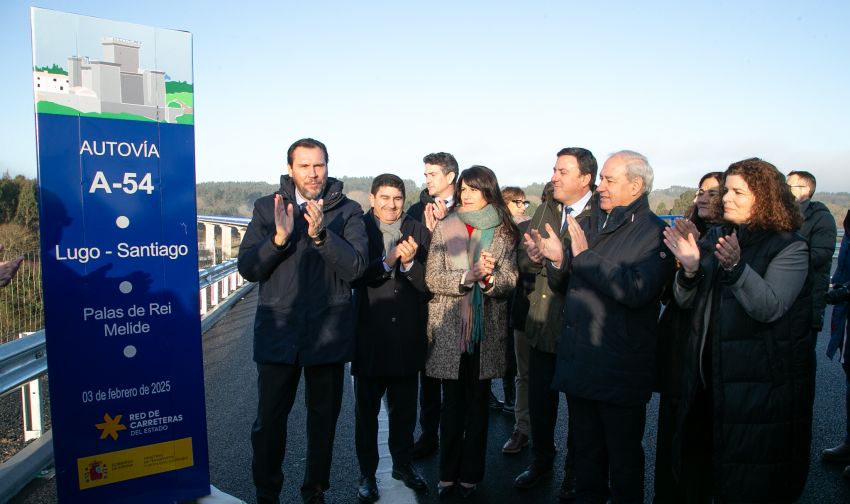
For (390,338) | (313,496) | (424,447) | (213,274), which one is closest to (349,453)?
(424,447)

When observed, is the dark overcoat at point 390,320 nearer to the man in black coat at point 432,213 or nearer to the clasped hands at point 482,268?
the man in black coat at point 432,213

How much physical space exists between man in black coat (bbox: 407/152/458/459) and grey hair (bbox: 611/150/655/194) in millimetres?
1408

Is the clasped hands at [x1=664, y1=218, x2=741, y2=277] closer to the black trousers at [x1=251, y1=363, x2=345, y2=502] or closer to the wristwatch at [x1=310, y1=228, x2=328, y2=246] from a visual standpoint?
the wristwatch at [x1=310, y1=228, x2=328, y2=246]

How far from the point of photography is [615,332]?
3.45 m

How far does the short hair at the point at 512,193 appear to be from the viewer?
7109 millimetres

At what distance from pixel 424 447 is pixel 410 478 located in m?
0.65

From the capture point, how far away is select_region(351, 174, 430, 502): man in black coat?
4.21 m

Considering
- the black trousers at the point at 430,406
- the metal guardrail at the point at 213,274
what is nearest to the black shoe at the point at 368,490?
the black trousers at the point at 430,406

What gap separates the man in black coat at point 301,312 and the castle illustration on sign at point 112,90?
30.4 inches

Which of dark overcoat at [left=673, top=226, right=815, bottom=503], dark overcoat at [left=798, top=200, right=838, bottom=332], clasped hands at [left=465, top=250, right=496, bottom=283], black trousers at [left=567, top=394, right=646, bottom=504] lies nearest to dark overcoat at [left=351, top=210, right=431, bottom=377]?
clasped hands at [left=465, top=250, right=496, bottom=283]

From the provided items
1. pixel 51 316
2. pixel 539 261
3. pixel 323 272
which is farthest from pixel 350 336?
pixel 51 316

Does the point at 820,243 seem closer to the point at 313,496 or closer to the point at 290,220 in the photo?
the point at 290,220

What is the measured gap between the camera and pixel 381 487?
14.1 feet

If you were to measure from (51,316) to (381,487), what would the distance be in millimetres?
2386
